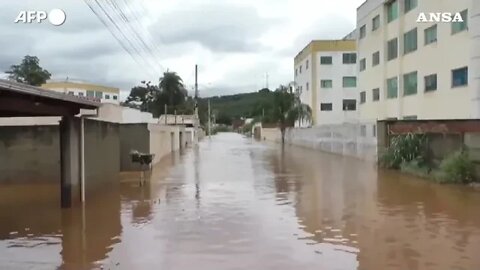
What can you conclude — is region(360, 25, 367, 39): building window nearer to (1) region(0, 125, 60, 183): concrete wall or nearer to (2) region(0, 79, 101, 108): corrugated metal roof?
(1) region(0, 125, 60, 183): concrete wall

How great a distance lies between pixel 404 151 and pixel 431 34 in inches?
593

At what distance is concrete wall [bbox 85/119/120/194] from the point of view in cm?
1445

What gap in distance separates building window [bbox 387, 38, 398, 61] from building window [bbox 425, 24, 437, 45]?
4951mm

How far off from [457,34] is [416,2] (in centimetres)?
650

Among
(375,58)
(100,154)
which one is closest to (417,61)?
(375,58)

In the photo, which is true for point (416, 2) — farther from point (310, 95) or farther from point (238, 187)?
point (310, 95)

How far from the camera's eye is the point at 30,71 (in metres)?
60.8

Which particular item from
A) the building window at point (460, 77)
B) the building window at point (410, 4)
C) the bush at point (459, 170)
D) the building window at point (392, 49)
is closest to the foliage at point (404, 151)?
the bush at point (459, 170)

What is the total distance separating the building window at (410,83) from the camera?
120ft

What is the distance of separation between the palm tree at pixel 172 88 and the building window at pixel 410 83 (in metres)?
57.1

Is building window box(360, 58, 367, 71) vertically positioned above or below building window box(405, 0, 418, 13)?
below

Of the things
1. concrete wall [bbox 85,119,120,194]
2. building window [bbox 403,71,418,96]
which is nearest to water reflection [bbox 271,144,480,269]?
concrete wall [bbox 85,119,120,194]

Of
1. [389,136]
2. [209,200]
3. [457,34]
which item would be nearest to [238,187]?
[209,200]

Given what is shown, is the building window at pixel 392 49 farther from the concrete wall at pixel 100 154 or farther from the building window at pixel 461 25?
the concrete wall at pixel 100 154
